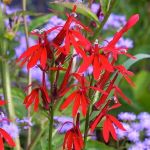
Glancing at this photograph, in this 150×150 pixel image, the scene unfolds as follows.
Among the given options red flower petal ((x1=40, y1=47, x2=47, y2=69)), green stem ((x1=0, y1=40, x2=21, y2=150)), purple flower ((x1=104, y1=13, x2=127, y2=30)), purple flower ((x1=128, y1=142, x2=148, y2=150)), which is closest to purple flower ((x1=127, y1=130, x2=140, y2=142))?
purple flower ((x1=128, y1=142, x2=148, y2=150))

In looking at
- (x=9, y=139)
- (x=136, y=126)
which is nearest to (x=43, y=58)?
(x=9, y=139)

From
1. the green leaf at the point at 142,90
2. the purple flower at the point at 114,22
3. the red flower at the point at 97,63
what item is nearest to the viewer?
the red flower at the point at 97,63

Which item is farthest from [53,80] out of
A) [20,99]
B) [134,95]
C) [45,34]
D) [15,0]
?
[15,0]

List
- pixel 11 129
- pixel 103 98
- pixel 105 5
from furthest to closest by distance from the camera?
pixel 11 129, pixel 105 5, pixel 103 98

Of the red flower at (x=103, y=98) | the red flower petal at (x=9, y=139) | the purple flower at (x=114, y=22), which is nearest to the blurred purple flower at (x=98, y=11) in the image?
the purple flower at (x=114, y=22)

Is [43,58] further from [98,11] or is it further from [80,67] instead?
[98,11]

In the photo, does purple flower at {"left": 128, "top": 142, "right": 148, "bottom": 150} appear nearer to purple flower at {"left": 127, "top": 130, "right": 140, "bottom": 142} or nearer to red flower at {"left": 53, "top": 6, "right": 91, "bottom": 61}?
purple flower at {"left": 127, "top": 130, "right": 140, "bottom": 142}

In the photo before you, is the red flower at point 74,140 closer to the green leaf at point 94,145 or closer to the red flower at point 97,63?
the red flower at point 97,63

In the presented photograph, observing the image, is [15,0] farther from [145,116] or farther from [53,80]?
[53,80]
